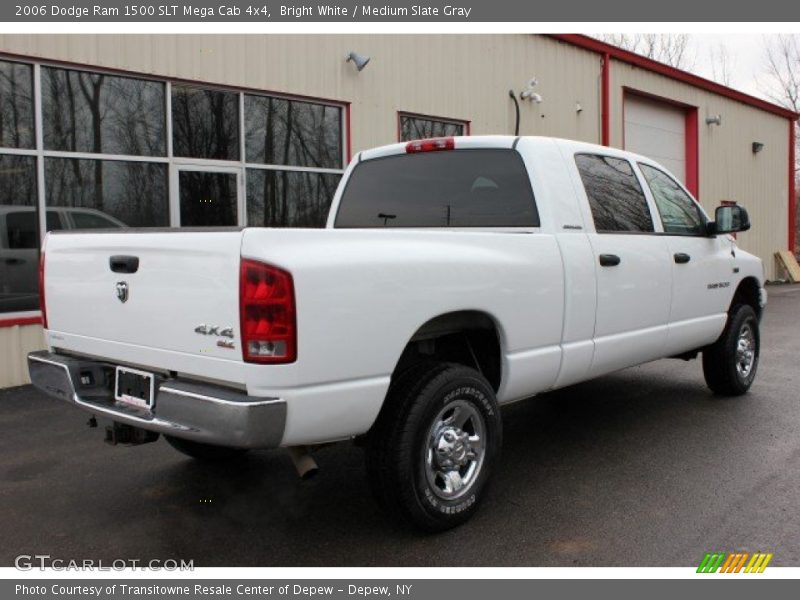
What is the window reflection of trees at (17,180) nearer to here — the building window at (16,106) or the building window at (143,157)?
the building window at (143,157)

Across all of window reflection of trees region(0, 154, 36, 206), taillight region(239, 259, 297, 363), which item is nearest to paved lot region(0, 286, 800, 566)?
taillight region(239, 259, 297, 363)

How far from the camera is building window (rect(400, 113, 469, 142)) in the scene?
10.8m

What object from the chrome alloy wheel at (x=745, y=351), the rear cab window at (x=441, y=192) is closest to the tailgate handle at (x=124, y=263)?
the rear cab window at (x=441, y=192)

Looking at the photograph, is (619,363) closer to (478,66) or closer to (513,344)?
(513,344)

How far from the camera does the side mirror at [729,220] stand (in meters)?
5.54

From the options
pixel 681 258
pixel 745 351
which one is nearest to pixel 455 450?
pixel 681 258

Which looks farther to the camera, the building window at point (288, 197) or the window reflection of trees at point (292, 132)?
the building window at point (288, 197)

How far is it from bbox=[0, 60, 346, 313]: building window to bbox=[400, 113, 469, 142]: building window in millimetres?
1163

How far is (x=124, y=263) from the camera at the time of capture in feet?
10.9

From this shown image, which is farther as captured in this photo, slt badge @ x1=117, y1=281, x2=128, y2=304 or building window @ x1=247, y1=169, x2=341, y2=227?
building window @ x1=247, y1=169, x2=341, y2=227

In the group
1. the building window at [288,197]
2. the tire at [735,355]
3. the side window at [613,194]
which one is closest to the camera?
the side window at [613,194]

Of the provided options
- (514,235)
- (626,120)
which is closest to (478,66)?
(626,120)

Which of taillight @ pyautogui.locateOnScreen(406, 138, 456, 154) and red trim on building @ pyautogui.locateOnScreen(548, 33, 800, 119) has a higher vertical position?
red trim on building @ pyautogui.locateOnScreen(548, 33, 800, 119)

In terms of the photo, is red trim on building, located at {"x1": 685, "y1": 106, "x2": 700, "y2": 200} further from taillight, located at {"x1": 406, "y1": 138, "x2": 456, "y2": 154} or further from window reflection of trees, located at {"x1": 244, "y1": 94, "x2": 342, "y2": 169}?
taillight, located at {"x1": 406, "y1": 138, "x2": 456, "y2": 154}
